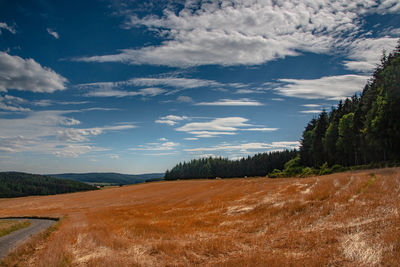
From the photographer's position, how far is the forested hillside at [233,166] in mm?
139562

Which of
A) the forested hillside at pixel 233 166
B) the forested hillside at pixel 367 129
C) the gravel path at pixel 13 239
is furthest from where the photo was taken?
the forested hillside at pixel 233 166

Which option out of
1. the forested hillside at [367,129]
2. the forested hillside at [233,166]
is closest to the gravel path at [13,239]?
Result: the forested hillside at [367,129]

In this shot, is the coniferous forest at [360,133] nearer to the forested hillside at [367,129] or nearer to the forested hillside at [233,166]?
the forested hillside at [367,129]

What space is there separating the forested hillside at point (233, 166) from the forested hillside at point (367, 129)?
1864 inches

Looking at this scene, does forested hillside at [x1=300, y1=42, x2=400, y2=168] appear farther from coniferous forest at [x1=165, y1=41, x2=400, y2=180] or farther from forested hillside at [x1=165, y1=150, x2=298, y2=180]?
forested hillside at [x1=165, y1=150, x2=298, y2=180]

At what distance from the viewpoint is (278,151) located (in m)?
147

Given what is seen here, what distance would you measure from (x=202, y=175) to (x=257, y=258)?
156567 millimetres

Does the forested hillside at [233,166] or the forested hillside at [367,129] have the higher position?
the forested hillside at [367,129]

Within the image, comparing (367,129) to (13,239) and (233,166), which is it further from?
(233,166)

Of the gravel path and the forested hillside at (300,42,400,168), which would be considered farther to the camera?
the forested hillside at (300,42,400,168)

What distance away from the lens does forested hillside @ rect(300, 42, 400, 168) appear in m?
39.4

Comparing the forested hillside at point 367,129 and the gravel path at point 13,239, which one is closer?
the gravel path at point 13,239

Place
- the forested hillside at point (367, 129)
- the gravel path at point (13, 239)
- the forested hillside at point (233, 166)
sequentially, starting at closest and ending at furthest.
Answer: the gravel path at point (13, 239) < the forested hillside at point (367, 129) < the forested hillside at point (233, 166)

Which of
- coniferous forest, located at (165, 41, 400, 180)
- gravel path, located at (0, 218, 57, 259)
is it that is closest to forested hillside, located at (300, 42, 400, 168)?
coniferous forest, located at (165, 41, 400, 180)
